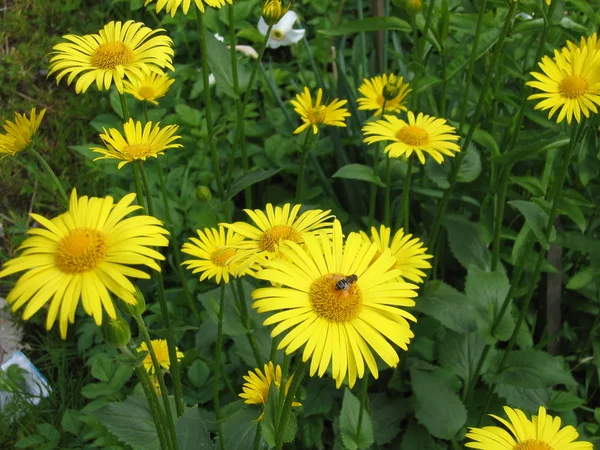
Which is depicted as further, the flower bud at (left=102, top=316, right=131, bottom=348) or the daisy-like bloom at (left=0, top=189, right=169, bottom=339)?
the flower bud at (left=102, top=316, right=131, bottom=348)

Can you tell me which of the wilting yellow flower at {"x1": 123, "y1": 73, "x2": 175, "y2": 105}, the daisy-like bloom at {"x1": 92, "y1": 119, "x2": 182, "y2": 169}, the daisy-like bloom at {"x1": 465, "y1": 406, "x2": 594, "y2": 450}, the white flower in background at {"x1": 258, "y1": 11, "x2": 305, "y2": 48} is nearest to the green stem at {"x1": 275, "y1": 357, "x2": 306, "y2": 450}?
the daisy-like bloom at {"x1": 465, "y1": 406, "x2": 594, "y2": 450}

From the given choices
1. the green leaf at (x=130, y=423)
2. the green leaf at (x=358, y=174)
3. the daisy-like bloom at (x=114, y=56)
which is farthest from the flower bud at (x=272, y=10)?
the green leaf at (x=130, y=423)

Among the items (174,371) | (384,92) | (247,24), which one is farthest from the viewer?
(247,24)

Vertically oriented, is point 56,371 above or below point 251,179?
below

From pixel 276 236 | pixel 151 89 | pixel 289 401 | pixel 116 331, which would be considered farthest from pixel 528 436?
pixel 151 89

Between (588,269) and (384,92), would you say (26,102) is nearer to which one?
(384,92)

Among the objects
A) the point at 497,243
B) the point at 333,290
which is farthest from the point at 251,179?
the point at 497,243

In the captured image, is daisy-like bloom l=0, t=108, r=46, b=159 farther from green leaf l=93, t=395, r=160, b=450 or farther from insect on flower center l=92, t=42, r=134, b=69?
green leaf l=93, t=395, r=160, b=450
